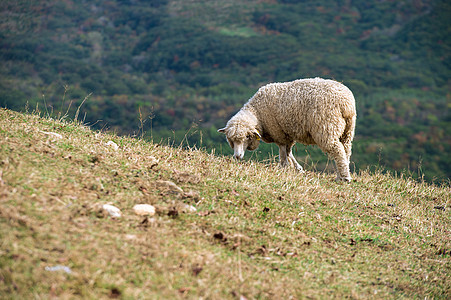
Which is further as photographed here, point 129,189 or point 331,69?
point 331,69

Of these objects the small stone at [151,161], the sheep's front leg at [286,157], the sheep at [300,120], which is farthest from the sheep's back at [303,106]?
the small stone at [151,161]

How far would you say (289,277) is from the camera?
407cm

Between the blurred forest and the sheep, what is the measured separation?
76.7ft

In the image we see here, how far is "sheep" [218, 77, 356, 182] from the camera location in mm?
7793

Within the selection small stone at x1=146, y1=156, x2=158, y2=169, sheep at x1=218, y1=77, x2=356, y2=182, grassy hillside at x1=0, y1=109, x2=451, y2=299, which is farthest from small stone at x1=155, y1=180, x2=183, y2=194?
sheep at x1=218, y1=77, x2=356, y2=182

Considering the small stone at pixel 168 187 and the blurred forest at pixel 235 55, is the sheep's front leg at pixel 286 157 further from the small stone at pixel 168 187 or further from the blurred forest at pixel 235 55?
the blurred forest at pixel 235 55

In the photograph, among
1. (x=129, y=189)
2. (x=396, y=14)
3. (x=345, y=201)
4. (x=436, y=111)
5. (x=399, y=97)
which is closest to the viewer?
(x=129, y=189)

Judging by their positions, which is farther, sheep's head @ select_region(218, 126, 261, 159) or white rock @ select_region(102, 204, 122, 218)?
sheep's head @ select_region(218, 126, 261, 159)

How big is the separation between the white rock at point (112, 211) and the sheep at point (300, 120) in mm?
4643

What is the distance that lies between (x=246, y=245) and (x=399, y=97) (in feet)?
189

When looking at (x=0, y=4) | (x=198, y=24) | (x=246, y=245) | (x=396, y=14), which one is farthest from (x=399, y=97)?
(x=246, y=245)

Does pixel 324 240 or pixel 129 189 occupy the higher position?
pixel 129 189

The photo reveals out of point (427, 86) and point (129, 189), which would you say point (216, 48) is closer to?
point (427, 86)

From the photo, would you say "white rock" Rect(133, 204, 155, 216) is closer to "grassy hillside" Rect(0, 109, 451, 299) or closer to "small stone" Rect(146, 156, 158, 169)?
"grassy hillside" Rect(0, 109, 451, 299)
